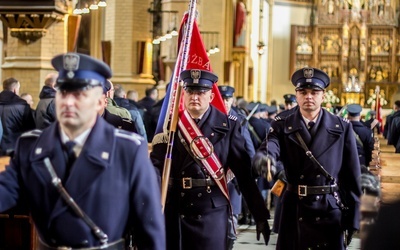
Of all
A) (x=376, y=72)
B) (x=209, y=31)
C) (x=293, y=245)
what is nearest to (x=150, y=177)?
(x=293, y=245)

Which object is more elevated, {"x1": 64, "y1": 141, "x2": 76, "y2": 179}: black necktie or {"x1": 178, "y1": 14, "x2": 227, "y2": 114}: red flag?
{"x1": 178, "y1": 14, "x2": 227, "y2": 114}: red flag

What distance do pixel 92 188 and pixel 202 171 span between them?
2.60m

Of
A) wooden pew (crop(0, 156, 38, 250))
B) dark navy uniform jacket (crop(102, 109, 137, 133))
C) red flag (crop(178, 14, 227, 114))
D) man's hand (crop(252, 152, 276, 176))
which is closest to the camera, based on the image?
man's hand (crop(252, 152, 276, 176))

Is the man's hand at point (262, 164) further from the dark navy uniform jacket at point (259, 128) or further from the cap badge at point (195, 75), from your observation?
the dark navy uniform jacket at point (259, 128)

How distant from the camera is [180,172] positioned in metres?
6.48

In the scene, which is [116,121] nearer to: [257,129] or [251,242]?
[251,242]

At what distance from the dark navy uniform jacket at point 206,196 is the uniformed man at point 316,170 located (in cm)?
27

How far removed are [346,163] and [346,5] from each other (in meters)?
33.8

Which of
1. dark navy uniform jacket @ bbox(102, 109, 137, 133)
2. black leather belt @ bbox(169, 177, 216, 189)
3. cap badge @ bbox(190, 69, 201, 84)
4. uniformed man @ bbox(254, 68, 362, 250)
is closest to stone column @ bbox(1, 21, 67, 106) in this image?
dark navy uniform jacket @ bbox(102, 109, 137, 133)

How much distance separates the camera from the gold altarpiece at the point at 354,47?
39.0 m

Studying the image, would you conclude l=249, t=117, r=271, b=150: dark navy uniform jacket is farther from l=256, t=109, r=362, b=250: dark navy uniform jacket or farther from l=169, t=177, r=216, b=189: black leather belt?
l=169, t=177, r=216, b=189: black leather belt

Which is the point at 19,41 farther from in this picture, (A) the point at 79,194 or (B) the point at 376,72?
(B) the point at 376,72

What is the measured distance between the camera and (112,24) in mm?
23172

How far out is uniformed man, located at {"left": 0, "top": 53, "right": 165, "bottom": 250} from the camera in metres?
3.90
